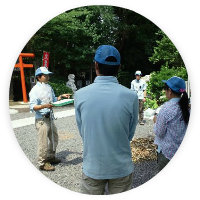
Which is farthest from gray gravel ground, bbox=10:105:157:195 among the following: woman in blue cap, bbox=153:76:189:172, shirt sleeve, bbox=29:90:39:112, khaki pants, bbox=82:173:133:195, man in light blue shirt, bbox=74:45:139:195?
man in light blue shirt, bbox=74:45:139:195

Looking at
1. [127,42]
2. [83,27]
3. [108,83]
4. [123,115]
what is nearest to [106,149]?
[123,115]

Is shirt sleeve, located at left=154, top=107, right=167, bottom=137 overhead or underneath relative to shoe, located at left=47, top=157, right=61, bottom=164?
overhead

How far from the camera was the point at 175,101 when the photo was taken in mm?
2344

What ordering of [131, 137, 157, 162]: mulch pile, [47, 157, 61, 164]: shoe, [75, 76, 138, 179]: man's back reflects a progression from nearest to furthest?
[75, 76, 138, 179]: man's back → [47, 157, 61, 164]: shoe → [131, 137, 157, 162]: mulch pile

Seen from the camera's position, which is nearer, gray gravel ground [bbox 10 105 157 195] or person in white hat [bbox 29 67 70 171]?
gray gravel ground [bbox 10 105 157 195]

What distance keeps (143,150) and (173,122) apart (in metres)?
2.90

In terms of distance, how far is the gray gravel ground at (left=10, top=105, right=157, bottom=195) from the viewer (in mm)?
3701

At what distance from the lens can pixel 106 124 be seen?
172cm

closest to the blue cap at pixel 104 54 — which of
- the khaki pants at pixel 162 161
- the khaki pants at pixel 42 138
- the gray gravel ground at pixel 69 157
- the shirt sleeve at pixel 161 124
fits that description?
the shirt sleeve at pixel 161 124

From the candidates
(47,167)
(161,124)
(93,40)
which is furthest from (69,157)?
(93,40)

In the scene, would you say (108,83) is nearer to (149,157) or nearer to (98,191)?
(98,191)

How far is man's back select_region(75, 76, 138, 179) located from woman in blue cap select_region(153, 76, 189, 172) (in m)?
0.58

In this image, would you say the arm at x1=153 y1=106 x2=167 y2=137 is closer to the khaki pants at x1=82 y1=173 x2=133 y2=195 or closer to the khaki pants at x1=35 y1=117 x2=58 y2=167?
the khaki pants at x1=82 y1=173 x2=133 y2=195

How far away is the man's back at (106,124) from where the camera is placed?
1714mm
